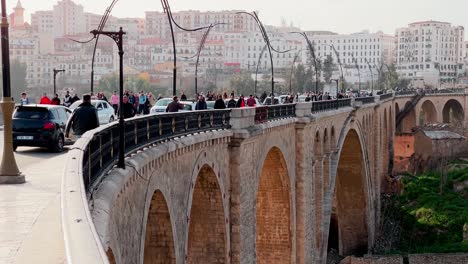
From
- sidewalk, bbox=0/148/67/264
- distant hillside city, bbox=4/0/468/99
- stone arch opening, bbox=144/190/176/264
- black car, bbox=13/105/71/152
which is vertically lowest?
stone arch opening, bbox=144/190/176/264

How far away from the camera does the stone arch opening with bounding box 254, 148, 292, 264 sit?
78.9 feet

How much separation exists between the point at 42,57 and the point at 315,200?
101m

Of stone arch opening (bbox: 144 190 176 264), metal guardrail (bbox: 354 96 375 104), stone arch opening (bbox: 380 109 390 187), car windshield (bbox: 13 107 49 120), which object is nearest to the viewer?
stone arch opening (bbox: 144 190 176 264)

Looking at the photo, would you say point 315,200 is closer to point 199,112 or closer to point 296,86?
point 199,112

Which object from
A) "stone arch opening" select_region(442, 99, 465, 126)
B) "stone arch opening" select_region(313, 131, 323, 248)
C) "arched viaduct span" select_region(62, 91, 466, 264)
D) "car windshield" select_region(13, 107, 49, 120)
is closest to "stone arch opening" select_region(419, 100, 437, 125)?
"stone arch opening" select_region(442, 99, 465, 126)

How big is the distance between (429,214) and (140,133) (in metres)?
40.8

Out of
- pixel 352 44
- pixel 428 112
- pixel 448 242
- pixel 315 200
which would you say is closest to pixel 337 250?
pixel 448 242

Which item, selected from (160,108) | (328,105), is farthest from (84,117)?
(328,105)

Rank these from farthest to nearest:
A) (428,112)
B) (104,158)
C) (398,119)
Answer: (428,112), (398,119), (104,158)

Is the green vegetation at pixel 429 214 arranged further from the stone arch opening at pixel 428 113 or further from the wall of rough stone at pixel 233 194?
the stone arch opening at pixel 428 113

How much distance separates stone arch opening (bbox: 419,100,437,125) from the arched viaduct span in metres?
53.7

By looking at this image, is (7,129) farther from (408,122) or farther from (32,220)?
(408,122)

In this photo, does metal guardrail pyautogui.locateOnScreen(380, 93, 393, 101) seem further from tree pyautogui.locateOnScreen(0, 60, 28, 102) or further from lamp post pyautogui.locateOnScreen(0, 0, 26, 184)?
lamp post pyautogui.locateOnScreen(0, 0, 26, 184)

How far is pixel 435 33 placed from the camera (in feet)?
610
